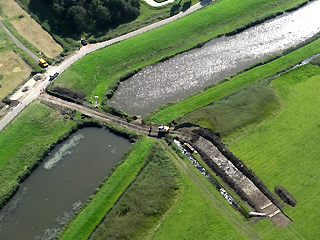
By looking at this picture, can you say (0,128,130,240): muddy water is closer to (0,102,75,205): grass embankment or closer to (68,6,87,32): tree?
(0,102,75,205): grass embankment

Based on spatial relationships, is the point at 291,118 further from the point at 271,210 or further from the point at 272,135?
the point at 271,210

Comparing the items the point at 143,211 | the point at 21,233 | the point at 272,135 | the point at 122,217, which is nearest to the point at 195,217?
the point at 143,211

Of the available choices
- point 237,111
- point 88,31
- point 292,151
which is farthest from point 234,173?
point 88,31

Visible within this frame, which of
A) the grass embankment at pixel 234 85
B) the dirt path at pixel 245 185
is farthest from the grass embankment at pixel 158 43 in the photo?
the dirt path at pixel 245 185

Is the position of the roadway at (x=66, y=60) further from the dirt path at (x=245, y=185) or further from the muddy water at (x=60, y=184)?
the dirt path at (x=245, y=185)

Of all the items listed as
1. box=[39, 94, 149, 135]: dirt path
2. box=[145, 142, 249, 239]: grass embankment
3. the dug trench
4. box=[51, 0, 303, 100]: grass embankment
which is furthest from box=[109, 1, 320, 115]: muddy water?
box=[145, 142, 249, 239]: grass embankment

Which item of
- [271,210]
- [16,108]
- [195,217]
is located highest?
[16,108]
